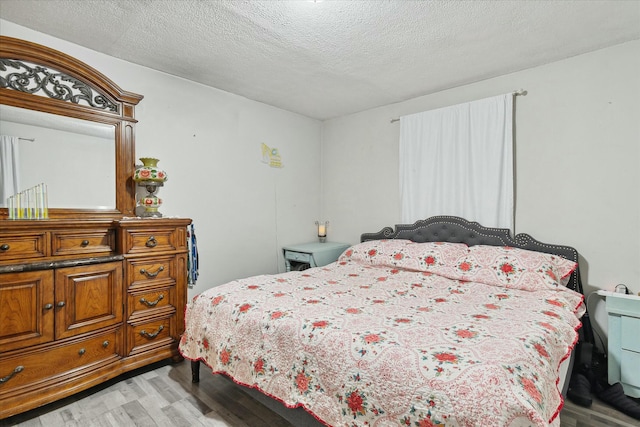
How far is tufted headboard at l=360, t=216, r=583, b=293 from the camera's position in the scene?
→ 8.71ft

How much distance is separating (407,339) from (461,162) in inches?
92.6

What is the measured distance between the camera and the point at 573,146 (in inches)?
105

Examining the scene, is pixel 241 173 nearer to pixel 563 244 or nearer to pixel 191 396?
pixel 191 396

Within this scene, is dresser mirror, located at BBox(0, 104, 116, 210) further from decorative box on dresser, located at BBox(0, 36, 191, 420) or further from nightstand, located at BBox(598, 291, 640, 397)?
nightstand, located at BBox(598, 291, 640, 397)

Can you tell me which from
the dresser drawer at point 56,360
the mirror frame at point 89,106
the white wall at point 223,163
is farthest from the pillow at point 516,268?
the mirror frame at point 89,106

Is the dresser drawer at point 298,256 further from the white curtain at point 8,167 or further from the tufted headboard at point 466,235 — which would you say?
the white curtain at point 8,167

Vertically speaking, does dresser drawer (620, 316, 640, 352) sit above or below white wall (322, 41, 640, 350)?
below

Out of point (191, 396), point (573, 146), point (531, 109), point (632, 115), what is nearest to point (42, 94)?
point (191, 396)

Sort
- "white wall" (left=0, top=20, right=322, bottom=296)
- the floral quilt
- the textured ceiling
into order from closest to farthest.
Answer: the floral quilt, the textured ceiling, "white wall" (left=0, top=20, right=322, bottom=296)

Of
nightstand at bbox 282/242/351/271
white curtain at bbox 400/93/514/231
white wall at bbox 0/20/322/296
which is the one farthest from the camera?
nightstand at bbox 282/242/351/271

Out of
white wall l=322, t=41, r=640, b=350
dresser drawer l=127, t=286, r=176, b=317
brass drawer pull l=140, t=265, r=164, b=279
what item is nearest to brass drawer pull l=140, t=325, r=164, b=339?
dresser drawer l=127, t=286, r=176, b=317

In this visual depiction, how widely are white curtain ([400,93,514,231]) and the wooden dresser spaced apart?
2.44m

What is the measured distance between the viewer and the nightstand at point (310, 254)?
3770 mm

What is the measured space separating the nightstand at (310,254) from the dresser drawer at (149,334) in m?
1.59
